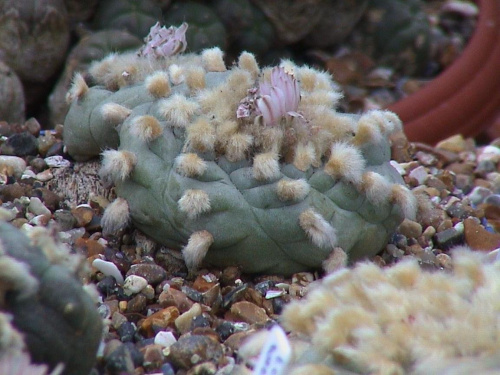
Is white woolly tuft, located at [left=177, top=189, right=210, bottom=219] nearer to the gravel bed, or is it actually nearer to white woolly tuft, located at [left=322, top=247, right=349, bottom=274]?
the gravel bed

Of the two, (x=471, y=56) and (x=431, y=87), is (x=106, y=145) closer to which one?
(x=431, y=87)

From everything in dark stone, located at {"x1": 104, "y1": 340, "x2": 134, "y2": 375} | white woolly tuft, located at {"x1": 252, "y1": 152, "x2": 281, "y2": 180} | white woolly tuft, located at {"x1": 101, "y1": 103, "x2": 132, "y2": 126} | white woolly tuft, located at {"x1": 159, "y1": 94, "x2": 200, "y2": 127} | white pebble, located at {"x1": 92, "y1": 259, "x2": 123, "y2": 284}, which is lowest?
white pebble, located at {"x1": 92, "y1": 259, "x2": 123, "y2": 284}

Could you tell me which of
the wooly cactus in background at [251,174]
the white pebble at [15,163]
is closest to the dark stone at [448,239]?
the wooly cactus in background at [251,174]

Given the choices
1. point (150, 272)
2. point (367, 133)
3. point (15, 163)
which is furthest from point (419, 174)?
point (15, 163)

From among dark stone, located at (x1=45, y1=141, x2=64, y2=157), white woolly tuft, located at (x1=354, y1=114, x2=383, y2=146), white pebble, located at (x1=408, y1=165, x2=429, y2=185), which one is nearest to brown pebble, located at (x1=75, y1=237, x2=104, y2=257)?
dark stone, located at (x1=45, y1=141, x2=64, y2=157)

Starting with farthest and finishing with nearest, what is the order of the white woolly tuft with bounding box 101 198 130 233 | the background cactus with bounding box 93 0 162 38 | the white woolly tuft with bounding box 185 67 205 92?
the background cactus with bounding box 93 0 162 38, the white woolly tuft with bounding box 185 67 205 92, the white woolly tuft with bounding box 101 198 130 233

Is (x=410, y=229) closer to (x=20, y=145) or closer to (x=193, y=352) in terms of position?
(x=193, y=352)

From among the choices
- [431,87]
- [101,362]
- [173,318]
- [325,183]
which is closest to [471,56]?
[431,87]
